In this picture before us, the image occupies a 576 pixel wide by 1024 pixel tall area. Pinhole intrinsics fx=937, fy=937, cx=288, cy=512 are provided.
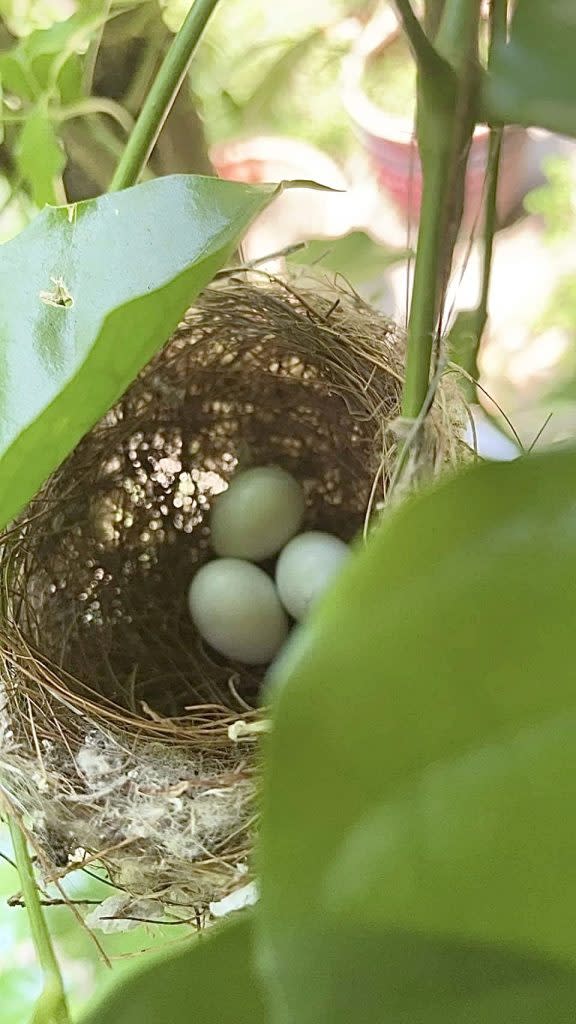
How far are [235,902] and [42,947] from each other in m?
0.08

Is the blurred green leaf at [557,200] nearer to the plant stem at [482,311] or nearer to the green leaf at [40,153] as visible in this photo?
the plant stem at [482,311]

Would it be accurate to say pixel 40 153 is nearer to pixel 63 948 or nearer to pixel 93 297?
pixel 93 297

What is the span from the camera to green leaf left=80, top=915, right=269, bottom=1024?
208 mm

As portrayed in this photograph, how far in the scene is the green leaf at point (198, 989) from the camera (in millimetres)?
208

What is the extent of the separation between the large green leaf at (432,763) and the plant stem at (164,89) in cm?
22

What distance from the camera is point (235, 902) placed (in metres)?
0.38

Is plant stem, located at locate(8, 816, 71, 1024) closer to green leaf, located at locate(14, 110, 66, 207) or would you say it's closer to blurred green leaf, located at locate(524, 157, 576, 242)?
green leaf, located at locate(14, 110, 66, 207)

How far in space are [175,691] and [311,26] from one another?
0.55 metres

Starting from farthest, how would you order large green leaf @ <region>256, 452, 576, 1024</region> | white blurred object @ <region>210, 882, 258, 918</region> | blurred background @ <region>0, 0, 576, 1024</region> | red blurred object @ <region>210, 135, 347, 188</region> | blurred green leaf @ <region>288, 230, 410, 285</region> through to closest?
red blurred object @ <region>210, 135, 347, 188</region>, blurred green leaf @ <region>288, 230, 410, 285</region>, blurred background @ <region>0, 0, 576, 1024</region>, white blurred object @ <region>210, 882, 258, 918</region>, large green leaf @ <region>256, 452, 576, 1024</region>

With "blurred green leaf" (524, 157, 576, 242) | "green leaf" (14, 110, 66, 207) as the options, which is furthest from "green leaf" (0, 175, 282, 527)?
"blurred green leaf" (524, 157, 576, 242)

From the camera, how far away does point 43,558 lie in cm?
55

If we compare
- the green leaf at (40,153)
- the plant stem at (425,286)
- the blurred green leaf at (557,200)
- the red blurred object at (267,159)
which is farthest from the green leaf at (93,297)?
the blurred green leaf at (557,200)

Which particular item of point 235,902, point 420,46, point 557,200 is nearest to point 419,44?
point 420,46

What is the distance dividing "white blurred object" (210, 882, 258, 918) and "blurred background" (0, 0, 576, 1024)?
4.9 inches
